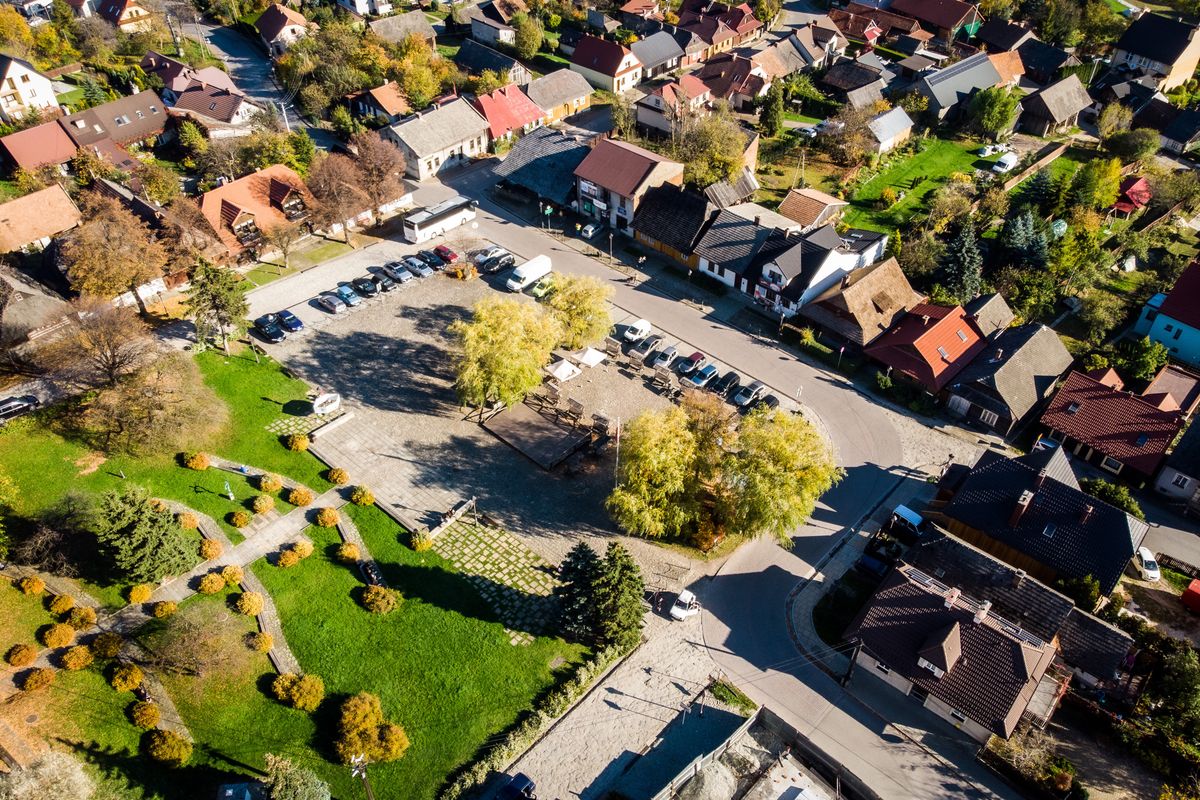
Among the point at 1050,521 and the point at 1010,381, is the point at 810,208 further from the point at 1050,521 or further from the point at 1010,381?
the point at 1050,521

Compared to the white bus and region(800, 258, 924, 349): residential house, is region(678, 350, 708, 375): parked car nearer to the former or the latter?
region(800, 258, 924, 349): residential house

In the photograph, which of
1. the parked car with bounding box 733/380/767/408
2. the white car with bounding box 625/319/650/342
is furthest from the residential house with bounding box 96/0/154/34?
the parked car with bounding box 733/380/767/408

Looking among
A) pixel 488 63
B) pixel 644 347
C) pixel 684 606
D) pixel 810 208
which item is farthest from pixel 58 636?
pixel 488 63

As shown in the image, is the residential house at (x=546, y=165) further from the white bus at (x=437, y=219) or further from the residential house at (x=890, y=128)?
the residential house at (x=890, y=128)

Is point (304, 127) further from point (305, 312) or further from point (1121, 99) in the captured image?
point (1121, 99)

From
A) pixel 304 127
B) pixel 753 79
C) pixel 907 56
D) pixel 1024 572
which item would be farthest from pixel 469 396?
pixel 907 56

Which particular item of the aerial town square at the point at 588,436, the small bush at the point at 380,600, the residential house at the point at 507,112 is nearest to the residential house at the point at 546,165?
the aerial town square at the point at 588,436
